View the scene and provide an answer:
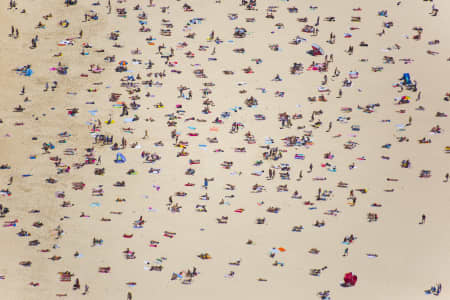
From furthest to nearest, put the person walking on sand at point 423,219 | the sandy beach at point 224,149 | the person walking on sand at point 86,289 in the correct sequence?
the person walking on sand at point 423,219 < the sandy beach at point 224,149 < the person walking on sand at point 86,289

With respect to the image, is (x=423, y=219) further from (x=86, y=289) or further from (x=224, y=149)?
(x=86, y=289)

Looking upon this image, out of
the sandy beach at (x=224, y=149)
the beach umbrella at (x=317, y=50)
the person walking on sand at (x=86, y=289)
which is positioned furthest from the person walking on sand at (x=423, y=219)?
the person walking on sand at (x=86, y=289)

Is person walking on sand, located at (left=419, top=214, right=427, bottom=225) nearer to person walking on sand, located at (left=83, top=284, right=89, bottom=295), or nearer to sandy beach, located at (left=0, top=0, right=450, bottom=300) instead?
sandy beach, located at (left=0, top=0, right=450, bottom=300)

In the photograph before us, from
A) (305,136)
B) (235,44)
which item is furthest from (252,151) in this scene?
(235,44)

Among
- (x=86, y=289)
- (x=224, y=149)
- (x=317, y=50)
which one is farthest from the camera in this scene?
(x=317, y=50)

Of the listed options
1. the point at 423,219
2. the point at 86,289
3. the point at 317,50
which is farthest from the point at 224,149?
the point at 86,289

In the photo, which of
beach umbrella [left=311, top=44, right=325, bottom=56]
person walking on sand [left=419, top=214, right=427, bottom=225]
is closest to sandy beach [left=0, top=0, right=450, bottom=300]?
beach umbrella [left=311, top=44, right=325, bottom=56]

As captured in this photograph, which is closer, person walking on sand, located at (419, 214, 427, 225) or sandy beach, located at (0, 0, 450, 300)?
sandy beach, located at (0, 0, 450, 300)

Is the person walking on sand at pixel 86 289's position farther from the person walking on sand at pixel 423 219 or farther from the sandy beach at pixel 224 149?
the person walking on sand at pixel 423 219
